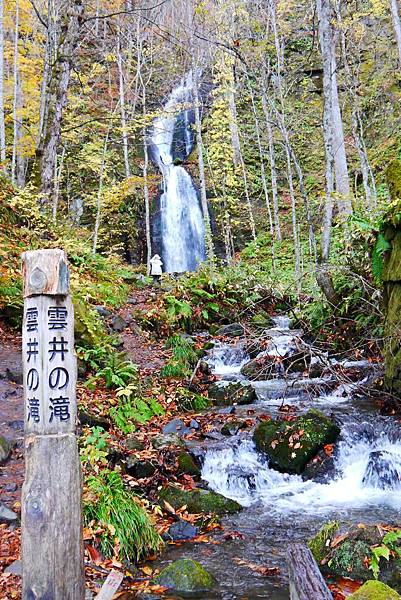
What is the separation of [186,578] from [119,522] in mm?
909

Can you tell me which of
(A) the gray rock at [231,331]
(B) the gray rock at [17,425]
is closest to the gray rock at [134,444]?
(B) the gray rock at [17,425]

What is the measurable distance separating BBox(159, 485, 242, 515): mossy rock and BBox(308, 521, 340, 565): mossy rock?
145cm

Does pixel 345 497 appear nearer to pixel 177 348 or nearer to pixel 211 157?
pixel 177 348

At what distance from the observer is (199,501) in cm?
629

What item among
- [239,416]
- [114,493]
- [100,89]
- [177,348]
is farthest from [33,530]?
[100,89]

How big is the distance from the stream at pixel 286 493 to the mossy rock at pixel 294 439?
136 mm

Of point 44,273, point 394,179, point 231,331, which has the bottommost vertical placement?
point 44,273

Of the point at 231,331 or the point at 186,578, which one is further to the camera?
the point at 231,331

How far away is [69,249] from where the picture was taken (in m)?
12.9

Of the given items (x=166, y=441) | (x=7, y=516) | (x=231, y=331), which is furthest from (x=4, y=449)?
(x=231, y=331)

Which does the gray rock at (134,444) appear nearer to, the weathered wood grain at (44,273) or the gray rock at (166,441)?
the gray rock at (166,441)

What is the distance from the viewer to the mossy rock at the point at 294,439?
7.40 metres

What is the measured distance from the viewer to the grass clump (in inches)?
195

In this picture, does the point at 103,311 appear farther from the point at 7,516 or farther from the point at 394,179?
the point at 7,516
